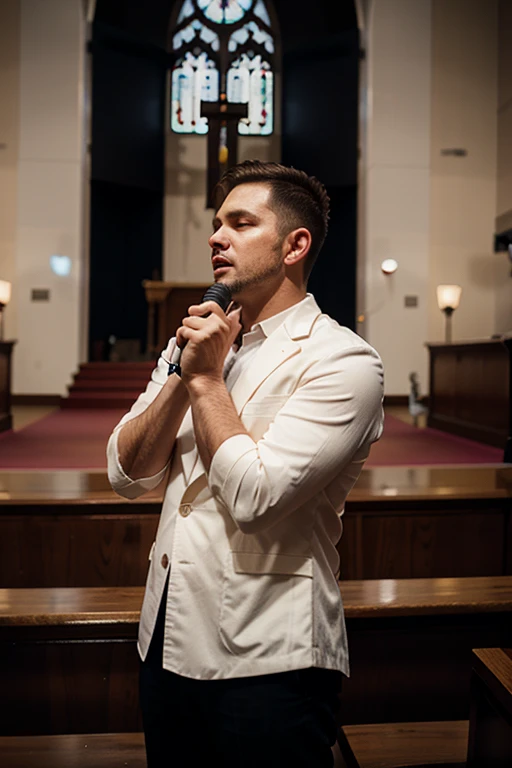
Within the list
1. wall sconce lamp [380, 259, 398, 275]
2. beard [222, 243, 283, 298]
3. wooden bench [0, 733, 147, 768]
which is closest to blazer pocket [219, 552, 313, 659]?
beard [222, 243, 283, 298]

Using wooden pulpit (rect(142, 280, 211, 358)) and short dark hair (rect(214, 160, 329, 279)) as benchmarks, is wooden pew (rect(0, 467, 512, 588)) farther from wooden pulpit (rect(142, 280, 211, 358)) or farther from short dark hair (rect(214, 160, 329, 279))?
wooden pulpit (rect(142, 280, 211, 358))

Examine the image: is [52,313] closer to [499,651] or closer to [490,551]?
[490,551]

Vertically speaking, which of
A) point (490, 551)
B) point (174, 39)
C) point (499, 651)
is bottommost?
point (490, 551)

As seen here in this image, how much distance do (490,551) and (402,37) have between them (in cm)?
898

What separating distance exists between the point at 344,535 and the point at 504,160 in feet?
28.1

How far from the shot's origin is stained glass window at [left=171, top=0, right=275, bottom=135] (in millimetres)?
11719

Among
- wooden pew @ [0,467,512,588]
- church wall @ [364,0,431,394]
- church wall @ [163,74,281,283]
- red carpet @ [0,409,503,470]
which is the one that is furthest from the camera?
church wall @ [163,74,281,283]

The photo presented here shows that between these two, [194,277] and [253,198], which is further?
[194,277]

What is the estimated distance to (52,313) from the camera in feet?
31.5

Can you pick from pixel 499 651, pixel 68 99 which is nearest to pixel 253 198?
pixel 499 651

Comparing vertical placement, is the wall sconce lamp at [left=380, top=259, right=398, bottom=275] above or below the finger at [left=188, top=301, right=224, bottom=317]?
above

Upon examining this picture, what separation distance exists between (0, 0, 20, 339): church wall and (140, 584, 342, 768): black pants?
914 centimetres

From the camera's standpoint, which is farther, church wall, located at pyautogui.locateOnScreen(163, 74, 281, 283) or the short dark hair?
church wall, located at pyautogui.locateOnScreen(163, 74, 281, 283)

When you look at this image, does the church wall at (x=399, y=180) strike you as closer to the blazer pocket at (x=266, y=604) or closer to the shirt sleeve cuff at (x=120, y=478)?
the shirt sleeve cuff at (x=120, y=478)
